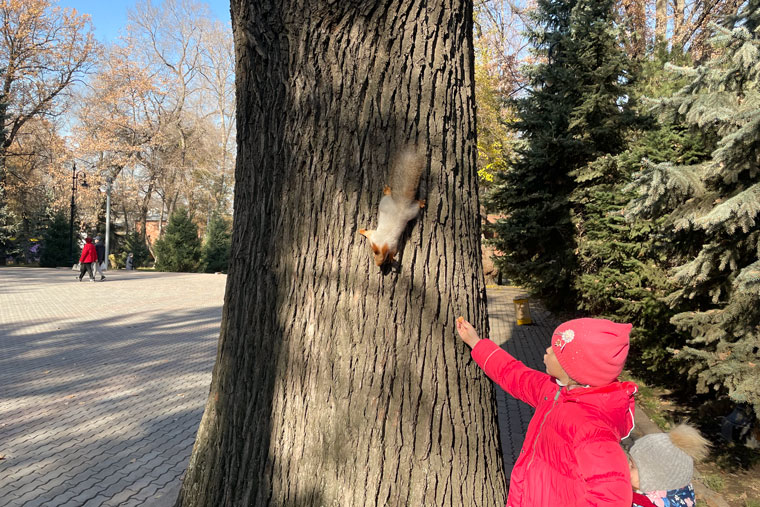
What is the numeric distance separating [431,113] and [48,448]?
4.65 m

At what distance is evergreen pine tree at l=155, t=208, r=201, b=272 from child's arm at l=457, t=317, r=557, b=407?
31.5 metres

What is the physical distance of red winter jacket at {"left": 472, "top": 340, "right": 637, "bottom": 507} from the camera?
189cm

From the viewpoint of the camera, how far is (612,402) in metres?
2.02

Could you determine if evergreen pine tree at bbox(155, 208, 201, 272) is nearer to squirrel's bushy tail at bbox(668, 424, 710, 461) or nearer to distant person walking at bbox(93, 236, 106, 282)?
distant person walking at bbox(93, 236, 106, 282)

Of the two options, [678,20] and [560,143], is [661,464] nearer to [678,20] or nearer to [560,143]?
[560,143]

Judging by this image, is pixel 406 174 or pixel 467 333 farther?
pixel 467 333

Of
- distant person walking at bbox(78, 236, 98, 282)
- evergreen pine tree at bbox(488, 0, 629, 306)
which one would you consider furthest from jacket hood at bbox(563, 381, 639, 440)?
distant person walking at bbox(78, 236, 98, 282)

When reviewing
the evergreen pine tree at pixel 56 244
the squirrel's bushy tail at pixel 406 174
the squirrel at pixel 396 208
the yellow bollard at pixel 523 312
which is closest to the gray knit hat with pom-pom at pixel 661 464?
the squirrel at pixel 396 208

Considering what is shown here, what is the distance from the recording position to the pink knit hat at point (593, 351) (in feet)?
6.71

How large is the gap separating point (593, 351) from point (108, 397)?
595 cm

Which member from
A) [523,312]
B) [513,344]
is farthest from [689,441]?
[523,312]

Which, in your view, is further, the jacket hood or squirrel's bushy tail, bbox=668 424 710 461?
squirrel's bushy tail, bbox=668 424 710 461

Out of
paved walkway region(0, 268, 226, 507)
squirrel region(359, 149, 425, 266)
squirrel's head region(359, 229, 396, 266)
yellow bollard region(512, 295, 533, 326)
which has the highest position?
squirrel region(359, 149, 425, 266)

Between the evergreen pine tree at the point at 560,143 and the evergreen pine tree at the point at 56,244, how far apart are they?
30577 mm
